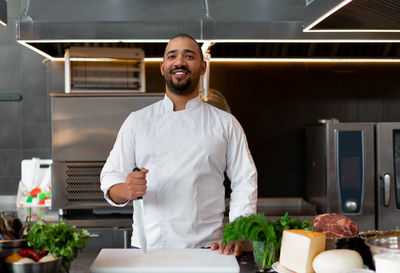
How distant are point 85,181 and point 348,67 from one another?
2.27 m

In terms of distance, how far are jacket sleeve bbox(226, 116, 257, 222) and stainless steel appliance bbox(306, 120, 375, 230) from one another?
145 centimetres

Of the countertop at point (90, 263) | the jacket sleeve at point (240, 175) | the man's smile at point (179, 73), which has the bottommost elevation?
the countertop at point (90, 263)

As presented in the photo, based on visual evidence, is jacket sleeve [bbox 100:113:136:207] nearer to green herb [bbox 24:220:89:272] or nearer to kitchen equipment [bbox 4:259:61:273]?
green herb [bbox 24:220:89:272]

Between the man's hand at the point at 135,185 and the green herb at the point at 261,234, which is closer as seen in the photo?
the green herb at the point at 261,234

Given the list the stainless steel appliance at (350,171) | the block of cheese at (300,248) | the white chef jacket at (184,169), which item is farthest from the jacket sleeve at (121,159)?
the stainless steel appliance at (350,171)

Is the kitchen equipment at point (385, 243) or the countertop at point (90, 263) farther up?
the kitchen equipment at point (385, 243)

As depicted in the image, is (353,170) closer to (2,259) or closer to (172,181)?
(172,181)

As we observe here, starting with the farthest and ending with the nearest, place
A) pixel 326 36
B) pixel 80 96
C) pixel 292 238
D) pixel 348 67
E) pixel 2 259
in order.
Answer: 1. pixel 348 67
2. pixel 80 96
3. pixel 326 36
4. pixel 292 238
5. pixel 2 259

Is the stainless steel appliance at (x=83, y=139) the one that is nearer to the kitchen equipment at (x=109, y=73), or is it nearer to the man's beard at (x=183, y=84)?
the kitchen equipment at (x=109, y=73)

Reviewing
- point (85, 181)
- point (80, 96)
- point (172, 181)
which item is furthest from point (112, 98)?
point (172, 181)

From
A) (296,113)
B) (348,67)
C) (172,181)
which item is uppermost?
(348,67)

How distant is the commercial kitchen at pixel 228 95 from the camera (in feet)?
10.4

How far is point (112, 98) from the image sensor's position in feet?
11.3

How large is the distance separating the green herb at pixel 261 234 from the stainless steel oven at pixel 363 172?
1.98m
